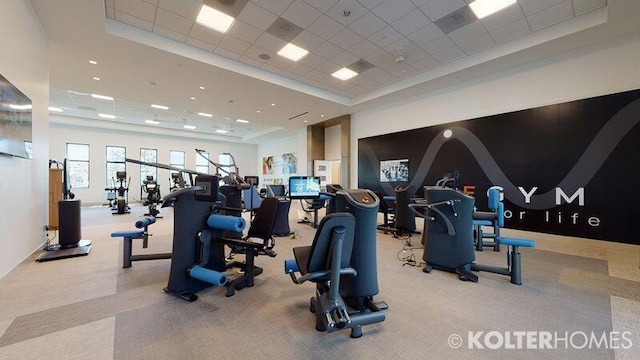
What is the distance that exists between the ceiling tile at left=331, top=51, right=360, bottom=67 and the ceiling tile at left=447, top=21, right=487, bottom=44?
2021 millimetres

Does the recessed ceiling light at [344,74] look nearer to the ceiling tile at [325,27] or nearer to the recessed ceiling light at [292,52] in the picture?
the recessed ceiling light at [292,52]

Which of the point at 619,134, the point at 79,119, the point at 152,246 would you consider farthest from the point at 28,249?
the point at 79,119

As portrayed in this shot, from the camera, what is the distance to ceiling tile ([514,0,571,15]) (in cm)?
395

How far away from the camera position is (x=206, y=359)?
5.45 feet

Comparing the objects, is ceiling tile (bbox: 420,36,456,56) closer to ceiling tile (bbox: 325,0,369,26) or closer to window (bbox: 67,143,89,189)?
ceiling tile (bbox: 325,0,369,26)

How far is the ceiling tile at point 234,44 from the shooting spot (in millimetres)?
5000

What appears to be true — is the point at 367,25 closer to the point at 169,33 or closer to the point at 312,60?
the point at 312,60

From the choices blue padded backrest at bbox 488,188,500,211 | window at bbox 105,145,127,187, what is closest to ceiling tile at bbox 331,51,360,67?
blue padded backrest at bbox 488,188,500,211

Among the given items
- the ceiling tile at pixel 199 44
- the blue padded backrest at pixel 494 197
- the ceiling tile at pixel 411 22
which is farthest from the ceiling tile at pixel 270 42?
the blue padded backrest at pixel 494 197

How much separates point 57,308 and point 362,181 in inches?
325

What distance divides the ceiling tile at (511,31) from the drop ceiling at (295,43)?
2 centimetres

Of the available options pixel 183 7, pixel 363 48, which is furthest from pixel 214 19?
pixel 363 48

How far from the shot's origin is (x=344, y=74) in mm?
6762

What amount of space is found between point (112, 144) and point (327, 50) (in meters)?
13.4
